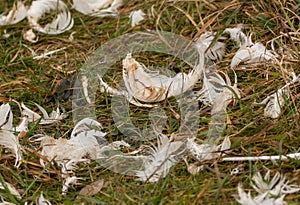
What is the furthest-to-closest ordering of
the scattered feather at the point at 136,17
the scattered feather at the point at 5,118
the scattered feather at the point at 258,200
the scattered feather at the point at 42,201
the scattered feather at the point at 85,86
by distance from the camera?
the scattered feather at the point at 136,17 < the scattered feather at the point at 85,86 < the scattered feather at the point at 5,118 < the scattered feather at the point at 42,201 < the scattered feather at the point at 258,200

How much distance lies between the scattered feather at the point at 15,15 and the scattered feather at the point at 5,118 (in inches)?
26.8

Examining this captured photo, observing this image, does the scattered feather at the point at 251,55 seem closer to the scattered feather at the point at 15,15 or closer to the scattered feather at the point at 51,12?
the scattered feather at the point at 51,12

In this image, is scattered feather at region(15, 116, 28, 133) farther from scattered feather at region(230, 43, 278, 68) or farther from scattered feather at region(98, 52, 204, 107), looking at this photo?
scattered feather at region(230, 43, 278, 68)

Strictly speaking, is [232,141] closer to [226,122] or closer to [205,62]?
[226,122]

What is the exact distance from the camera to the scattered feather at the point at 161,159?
1.65 meters

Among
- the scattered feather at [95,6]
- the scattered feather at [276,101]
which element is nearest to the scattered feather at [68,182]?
the scattered feather at [276,101]

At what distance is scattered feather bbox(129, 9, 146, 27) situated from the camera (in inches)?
93.5

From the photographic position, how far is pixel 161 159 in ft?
5.52

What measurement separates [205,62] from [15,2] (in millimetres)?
899

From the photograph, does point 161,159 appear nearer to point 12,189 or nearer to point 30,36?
point 12,189

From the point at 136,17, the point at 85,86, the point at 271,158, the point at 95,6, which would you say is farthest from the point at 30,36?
the point at 271,158

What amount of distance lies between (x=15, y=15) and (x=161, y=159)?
109cm

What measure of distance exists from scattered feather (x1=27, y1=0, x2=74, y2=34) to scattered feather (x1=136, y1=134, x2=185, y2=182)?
2.85 feet

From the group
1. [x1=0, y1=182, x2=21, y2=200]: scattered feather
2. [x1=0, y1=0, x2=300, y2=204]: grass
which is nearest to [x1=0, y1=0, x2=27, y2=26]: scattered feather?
[x1=0, y1=0, x2=300, y2=204]: grass
